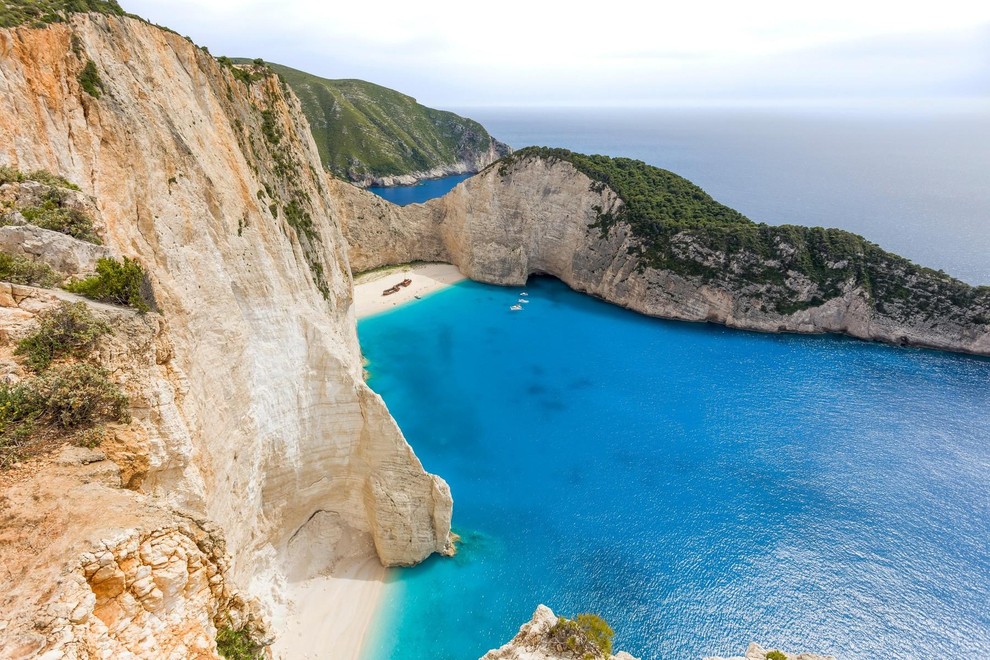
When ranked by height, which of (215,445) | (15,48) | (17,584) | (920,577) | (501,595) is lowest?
(501,595)

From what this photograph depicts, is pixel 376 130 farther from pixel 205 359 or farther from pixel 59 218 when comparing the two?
pixel 59 218

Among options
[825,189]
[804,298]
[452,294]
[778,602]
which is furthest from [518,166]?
[825,189]

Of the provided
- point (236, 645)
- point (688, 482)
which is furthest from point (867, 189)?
point (236, 645)

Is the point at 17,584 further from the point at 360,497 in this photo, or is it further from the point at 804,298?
the point at 804,298

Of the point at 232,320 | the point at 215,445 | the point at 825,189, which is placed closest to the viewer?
the point at 215,445

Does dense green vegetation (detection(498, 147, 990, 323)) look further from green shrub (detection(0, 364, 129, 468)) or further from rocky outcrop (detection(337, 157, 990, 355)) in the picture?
green shrub (detection(0, 364, 129, 468))

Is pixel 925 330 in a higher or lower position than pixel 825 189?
lower

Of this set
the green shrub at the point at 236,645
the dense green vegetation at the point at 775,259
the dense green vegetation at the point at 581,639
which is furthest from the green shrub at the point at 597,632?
the dense green vegetation at the point at 775,259
